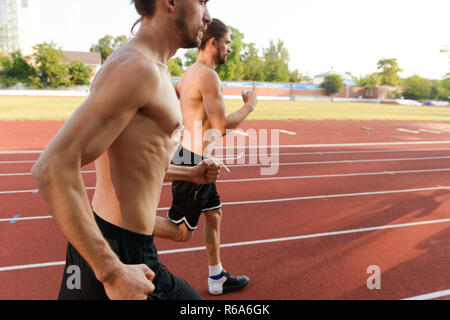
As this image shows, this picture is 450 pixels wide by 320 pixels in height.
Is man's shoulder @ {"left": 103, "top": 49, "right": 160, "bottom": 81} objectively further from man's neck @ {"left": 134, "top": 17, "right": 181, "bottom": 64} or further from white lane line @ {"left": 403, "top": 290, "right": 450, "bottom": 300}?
white lane line @ {"left": 403, "top": 290, "right": 450, "bottom": 300}

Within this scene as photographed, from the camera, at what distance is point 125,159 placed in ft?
3.84

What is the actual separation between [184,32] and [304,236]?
3.45 meters

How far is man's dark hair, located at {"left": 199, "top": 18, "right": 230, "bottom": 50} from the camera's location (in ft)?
9.37

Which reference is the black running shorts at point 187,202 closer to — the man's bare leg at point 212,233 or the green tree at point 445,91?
the man's bare leg at point 212,233

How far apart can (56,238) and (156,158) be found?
333cm

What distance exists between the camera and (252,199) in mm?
5555

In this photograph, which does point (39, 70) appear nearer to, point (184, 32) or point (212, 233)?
point (212, 233)

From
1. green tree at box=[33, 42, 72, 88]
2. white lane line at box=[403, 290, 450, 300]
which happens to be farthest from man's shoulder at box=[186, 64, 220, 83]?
green tree at box=[33, 42, 72, 88]

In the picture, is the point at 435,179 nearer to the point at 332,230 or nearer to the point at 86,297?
the point at 332,230

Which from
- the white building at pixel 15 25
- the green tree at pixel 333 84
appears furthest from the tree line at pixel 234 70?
the white building at pixel 15 25

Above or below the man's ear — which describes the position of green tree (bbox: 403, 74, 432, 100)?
above

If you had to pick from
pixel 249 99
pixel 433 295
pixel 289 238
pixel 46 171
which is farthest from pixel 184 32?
pixel 289 238

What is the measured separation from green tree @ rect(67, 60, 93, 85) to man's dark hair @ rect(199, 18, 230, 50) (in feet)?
154
